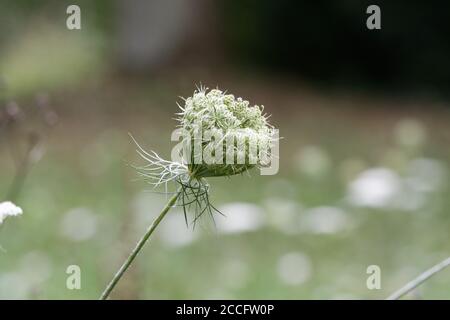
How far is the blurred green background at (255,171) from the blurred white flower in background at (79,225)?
2 cm

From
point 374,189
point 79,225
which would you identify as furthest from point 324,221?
point 79,225

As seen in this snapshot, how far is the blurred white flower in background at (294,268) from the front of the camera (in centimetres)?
491

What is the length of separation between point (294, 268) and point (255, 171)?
135cm

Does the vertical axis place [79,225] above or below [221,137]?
above

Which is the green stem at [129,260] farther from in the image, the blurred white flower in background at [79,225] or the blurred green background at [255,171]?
the blurred white flower in background at [79,225]

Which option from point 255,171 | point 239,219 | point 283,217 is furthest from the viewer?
point 283,217

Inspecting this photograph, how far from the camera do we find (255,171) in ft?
13.0

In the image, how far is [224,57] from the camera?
12.0 metres

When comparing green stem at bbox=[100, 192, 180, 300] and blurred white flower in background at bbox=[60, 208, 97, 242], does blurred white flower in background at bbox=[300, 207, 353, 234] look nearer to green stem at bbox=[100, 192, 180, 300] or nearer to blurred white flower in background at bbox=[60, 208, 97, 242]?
blurred white flower in background at bbox=[60, 208, 97, 242]

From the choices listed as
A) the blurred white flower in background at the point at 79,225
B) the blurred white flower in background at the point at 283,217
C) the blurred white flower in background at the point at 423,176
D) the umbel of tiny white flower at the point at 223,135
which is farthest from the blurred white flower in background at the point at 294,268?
the umbel of tiny white flower at the point at 223,135

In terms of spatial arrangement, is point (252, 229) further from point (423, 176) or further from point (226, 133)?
point (226, 133)
